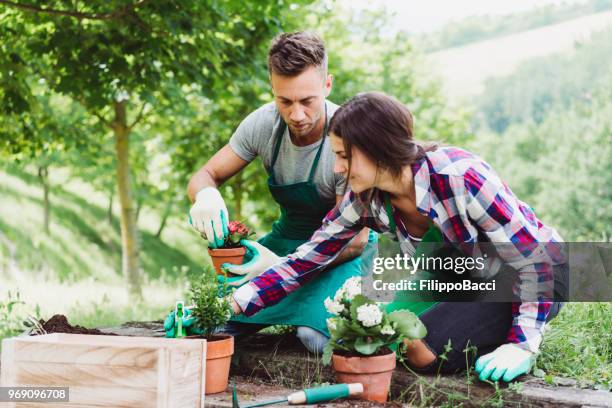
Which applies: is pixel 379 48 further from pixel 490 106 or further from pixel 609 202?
pixel 490 106

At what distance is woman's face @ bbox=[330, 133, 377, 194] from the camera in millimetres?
2350

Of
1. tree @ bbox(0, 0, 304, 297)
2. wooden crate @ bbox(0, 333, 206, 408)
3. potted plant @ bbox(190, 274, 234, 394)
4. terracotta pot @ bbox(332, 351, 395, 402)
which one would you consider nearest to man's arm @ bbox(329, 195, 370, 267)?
potted plant @ bbox(190, 274, 234, 394)

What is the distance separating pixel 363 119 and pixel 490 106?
49436mm

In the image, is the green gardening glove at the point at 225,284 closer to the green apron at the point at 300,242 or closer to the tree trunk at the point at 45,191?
the green apron at the point at 300,242

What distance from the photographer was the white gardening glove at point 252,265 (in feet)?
9.71

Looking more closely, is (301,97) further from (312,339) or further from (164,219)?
(164,219)

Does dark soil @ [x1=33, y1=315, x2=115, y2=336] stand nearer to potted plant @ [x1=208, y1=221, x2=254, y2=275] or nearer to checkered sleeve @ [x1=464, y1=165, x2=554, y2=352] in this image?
potted plant @ [x1=208, y1=221, x2=254, y2=275]

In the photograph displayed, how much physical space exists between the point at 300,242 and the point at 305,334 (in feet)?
1.81

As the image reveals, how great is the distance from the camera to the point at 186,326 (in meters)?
2.59

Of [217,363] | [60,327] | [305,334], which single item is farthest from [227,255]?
[60,327]

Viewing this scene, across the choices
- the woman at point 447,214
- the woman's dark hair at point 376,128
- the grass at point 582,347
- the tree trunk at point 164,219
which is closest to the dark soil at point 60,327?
the woman at point 447,214

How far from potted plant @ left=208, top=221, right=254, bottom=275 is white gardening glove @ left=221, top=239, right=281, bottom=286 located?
36 millimetres

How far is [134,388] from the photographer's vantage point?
2.03m

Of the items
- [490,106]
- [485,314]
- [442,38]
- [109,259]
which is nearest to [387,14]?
[109,259]
